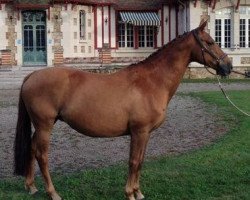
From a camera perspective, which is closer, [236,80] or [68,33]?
[236,80]

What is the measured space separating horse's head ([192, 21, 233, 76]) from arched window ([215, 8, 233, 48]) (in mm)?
24405

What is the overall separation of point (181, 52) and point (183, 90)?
16703mm

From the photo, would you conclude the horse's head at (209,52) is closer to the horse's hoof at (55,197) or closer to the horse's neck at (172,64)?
the horse's neck at (172,64)

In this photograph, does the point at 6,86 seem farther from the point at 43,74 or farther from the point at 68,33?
the point at 43,74

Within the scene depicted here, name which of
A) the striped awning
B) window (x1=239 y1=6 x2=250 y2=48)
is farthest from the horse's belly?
the striped awning

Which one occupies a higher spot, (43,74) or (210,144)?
(43,74)

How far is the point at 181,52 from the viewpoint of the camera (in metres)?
6.74

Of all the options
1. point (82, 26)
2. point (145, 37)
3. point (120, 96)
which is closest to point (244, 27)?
point (145, 37)

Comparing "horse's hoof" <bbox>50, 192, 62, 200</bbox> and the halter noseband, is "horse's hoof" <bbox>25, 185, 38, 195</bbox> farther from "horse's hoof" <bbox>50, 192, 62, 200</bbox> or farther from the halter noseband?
the halter noseband

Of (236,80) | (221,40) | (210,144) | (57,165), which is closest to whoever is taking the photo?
(57,165)

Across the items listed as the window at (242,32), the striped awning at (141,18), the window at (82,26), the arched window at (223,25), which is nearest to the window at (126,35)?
the striped awning at (141,18)

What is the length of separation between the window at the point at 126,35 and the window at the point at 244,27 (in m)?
7.12

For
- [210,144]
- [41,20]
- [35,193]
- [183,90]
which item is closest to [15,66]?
[41,20]

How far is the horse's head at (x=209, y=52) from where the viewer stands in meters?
6.64
